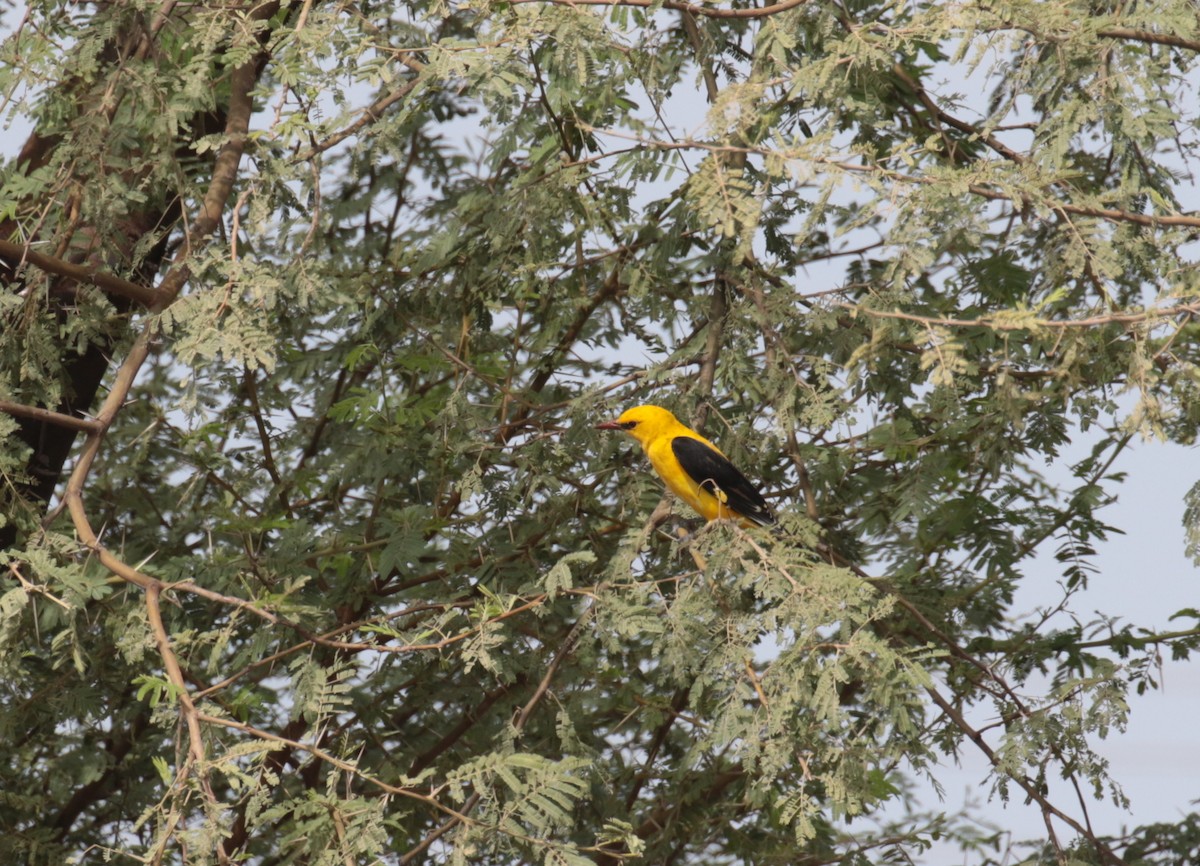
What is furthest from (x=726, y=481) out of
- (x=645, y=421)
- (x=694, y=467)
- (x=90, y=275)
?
(x=90, y=275)

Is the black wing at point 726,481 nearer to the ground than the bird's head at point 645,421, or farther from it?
nearer to the ground

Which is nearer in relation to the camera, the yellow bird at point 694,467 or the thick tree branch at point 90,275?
the yellow bird at point 694,467

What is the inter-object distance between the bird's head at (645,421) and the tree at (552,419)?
0.05 metres

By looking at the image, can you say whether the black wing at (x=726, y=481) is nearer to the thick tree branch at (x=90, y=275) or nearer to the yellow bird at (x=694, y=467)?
the yellow bird at (x=694, y=467)

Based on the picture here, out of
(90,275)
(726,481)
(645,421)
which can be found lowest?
(726,481)

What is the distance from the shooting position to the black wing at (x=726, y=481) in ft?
14.7

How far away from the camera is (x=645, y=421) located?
4.61 meters

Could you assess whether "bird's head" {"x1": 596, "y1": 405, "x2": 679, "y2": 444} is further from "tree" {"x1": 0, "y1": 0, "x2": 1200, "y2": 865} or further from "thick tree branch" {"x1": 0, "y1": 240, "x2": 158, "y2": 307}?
"thick tree branch" {"x1": 0, "y1": 240, "x2": 158, "y2": 307}

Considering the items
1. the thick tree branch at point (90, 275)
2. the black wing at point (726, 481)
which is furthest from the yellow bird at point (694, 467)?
the thick tree branch at point (90, 275)

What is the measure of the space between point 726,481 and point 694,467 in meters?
0.12

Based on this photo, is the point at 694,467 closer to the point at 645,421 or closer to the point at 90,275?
the point at 645,421

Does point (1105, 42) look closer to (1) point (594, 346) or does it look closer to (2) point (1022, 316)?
(2) point (1022, 316)

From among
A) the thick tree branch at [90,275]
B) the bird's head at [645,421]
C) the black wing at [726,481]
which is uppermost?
the thick tree branch at [90,275]

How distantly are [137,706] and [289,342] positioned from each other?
159 cm
